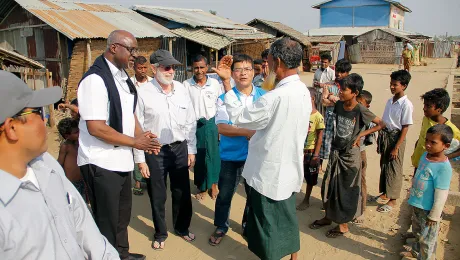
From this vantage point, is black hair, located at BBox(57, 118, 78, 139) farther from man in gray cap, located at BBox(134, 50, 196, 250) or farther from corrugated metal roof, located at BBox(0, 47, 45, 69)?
corrugated metal roof, located at BBox(0, 47, 45, 69)

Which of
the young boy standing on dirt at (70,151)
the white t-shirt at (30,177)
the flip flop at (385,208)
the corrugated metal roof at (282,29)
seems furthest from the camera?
the corrugated metal roof at (282,29)

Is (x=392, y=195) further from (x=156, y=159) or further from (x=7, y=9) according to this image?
(x=7, y=9)

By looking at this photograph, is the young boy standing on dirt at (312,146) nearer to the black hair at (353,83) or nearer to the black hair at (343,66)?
the black hair at (353,83)

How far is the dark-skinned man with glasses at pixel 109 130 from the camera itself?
8.29 ft

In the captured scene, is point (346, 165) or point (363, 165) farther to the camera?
point (363, 165)

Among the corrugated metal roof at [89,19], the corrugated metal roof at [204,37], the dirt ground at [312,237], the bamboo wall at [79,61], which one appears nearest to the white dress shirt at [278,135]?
the dirt ground at [312,237]

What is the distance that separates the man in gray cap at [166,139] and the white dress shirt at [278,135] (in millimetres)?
880

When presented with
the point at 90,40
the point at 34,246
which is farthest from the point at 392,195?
the point at 90,40

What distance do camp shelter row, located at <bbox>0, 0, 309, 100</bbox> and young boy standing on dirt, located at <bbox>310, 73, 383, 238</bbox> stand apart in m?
7.92

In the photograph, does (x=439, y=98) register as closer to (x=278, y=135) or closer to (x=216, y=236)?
(x=278, y=135)

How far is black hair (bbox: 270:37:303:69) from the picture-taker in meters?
2.59

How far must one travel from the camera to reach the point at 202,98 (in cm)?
487

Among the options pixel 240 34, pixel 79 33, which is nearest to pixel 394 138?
pixel 79 33

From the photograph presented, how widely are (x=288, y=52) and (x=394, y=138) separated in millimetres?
2474
